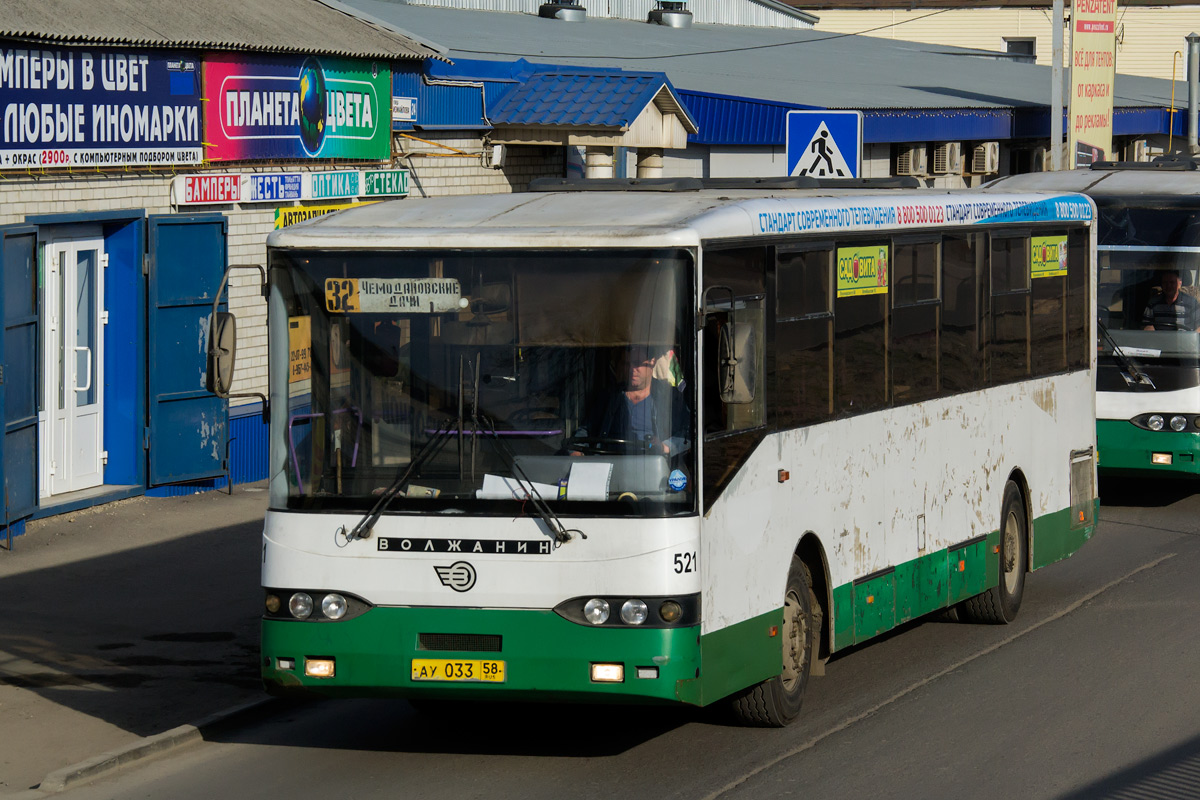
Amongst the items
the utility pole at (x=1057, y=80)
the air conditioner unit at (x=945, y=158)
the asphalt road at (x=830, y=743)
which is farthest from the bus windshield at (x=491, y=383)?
the air conditioner unit at (x=945, y=158)

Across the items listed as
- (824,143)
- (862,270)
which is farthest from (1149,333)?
(862,270)

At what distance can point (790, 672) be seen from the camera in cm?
927

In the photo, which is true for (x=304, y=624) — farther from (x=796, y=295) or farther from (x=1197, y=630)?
(x=1197, y=630)

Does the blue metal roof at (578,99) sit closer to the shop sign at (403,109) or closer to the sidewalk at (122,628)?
the shop sign at (403,109)

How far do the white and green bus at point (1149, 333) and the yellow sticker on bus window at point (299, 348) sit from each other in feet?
33.7

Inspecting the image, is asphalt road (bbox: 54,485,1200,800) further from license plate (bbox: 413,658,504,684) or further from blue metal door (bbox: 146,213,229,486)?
blue metal door (bbox: 146,213,229,486)

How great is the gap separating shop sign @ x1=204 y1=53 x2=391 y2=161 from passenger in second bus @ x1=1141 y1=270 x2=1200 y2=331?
300 inches

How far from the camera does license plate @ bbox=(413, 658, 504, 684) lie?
800 centimetres

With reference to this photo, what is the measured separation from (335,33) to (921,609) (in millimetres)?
9850

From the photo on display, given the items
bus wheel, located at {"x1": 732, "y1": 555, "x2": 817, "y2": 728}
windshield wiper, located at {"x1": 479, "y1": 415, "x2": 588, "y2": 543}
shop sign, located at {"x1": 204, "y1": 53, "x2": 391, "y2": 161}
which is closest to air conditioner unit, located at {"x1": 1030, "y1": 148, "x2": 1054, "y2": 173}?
shop sign, located at {"x1": 204, "y1": 53, "x2": 391, "y2": 161}

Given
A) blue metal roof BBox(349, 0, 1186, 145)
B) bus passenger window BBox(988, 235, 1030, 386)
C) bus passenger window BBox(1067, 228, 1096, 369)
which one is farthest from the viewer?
blue metal roof BBox(349, 0, 1186, 145)

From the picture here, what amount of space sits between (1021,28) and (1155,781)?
169 ft

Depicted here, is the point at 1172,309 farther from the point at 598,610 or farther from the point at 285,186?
the point at 598,610

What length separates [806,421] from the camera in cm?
933
